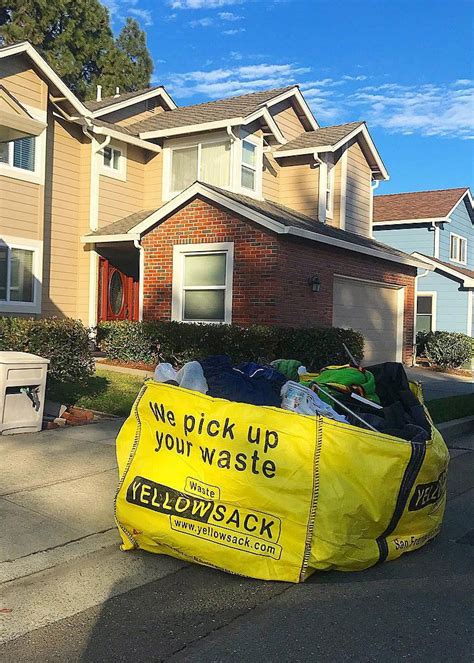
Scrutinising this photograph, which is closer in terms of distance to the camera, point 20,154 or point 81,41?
point 20,154

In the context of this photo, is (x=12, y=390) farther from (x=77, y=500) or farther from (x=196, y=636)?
(x=196, y=636)

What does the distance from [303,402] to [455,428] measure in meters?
5.99

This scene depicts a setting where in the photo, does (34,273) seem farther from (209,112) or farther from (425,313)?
(425,313)

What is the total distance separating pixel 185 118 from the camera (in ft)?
57.3

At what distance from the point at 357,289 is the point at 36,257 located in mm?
7439

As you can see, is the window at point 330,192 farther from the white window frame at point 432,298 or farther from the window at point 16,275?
the white window frame at point 432,298

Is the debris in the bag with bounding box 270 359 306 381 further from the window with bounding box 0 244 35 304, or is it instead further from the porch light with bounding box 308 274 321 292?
the window with bounding box 0 244 35 304

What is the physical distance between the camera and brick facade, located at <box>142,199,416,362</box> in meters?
13.5

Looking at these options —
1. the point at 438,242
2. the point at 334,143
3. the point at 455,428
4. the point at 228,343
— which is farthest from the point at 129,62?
the point at 455,428

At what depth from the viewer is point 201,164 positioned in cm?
1670

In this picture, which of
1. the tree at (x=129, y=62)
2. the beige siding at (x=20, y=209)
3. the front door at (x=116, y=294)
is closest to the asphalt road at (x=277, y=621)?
the beige siding at (x=20, y=209)

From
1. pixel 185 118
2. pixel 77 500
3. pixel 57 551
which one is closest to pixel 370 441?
pixel 57 551

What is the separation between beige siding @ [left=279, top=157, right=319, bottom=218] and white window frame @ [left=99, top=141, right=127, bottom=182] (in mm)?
4022

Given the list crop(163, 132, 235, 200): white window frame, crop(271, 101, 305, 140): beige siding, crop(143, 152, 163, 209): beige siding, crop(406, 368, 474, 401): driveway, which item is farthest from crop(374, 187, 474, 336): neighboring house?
crop(143, 152, 163, 209): beige siding
